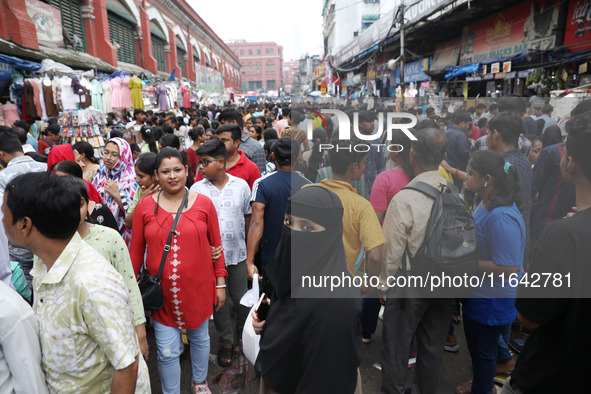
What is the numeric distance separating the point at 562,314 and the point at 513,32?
10879mm

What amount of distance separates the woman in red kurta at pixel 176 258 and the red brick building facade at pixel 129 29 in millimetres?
10689

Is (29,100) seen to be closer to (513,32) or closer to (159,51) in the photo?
(513,32)

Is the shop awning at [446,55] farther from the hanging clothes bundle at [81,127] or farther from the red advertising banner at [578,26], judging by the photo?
the hanging clothes bundle at [81,127]

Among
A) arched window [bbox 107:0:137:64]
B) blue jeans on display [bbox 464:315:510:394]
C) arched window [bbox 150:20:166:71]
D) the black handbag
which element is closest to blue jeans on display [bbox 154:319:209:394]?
the black handbag

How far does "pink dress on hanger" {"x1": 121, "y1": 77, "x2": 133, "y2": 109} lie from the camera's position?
11.7 m

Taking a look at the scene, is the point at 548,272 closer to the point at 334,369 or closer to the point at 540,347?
the point at 540,347

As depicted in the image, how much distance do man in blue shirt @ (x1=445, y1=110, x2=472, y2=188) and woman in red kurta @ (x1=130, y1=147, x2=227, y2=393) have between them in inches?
63.3

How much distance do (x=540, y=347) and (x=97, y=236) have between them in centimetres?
224

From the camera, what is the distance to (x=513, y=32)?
32.4 ft

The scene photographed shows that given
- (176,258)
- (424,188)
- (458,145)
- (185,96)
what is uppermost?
(185,96)

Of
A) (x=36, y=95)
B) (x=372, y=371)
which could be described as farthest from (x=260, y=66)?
(x=372, y=371)

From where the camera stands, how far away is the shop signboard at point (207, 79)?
2801 cm

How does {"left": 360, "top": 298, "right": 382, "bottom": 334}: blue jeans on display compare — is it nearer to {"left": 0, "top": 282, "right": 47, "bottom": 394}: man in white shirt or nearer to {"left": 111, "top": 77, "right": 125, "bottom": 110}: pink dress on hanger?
{"left": 0, "top": 282, "right": 47, "bottom": 394}: man in white shirt

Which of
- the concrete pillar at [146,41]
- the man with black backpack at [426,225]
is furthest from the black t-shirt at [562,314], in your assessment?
the concrete pillar at [146,41]
